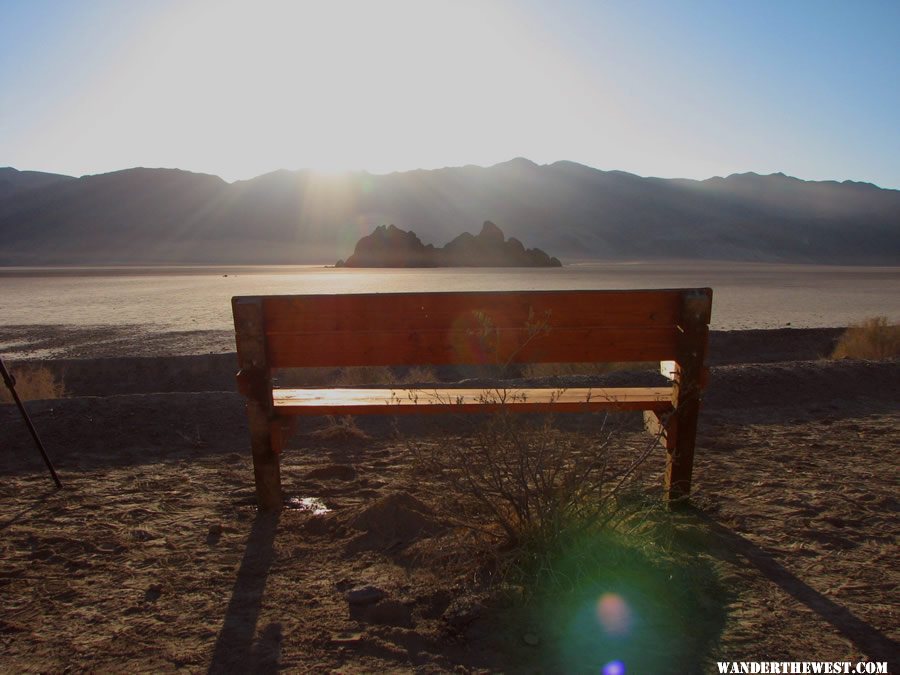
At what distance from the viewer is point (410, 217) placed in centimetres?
10894

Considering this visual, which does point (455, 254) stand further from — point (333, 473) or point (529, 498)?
point (529, 498)

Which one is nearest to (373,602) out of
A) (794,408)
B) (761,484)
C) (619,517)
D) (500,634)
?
(500,634)

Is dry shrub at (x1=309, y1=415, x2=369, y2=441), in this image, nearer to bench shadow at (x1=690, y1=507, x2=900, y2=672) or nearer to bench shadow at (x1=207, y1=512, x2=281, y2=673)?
bench shadow at (x1=207, y1=512, x2=281, y2=673)

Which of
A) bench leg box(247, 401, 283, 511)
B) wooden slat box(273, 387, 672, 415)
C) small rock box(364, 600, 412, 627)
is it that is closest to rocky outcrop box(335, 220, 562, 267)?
wooden slat box(273, 387, 672, 415)

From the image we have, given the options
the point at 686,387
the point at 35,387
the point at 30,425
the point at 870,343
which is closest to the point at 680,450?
the point at 686,387

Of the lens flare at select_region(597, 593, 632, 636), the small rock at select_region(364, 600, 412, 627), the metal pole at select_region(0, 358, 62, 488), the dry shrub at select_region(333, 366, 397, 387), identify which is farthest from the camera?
the dry shrub at select_region(333, 366, 397, 387)

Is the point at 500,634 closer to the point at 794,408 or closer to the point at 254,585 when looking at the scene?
the point at 254,585

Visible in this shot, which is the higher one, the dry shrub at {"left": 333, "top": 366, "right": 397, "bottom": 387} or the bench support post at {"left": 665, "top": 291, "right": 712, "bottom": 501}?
the bench support post at {"left": 665, "top": 291, "right": 712, "bottom": 501}

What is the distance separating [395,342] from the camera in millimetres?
3113

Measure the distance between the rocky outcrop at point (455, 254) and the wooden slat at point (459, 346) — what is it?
52321 millimetres

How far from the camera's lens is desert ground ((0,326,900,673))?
2.13m

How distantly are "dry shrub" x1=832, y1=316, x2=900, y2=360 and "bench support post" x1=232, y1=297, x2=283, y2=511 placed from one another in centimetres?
761

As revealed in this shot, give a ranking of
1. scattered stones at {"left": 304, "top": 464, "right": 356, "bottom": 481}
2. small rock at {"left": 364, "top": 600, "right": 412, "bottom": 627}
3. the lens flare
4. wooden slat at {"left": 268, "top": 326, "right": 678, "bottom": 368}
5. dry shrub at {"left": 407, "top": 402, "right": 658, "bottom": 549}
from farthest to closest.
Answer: scattered stones at {"left": 304, "top": 464, "right": 356, "bottom": 481}
wooden slat at {"left": 268, "top": 326, "right": 678, "bottom": 368}
dry shrub at {"left": 407, "top": 402, "right": 658, "bottom": 549}
small rock at {"left": 364, "top": 600, "right": 412, "bottom": 627}
the lens flare

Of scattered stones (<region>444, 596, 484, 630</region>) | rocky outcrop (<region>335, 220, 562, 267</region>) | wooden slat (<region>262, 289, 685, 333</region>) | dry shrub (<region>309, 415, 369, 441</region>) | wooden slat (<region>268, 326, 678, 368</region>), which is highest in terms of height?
wooden slat (<region>262, 289, 685, 333</region>)
